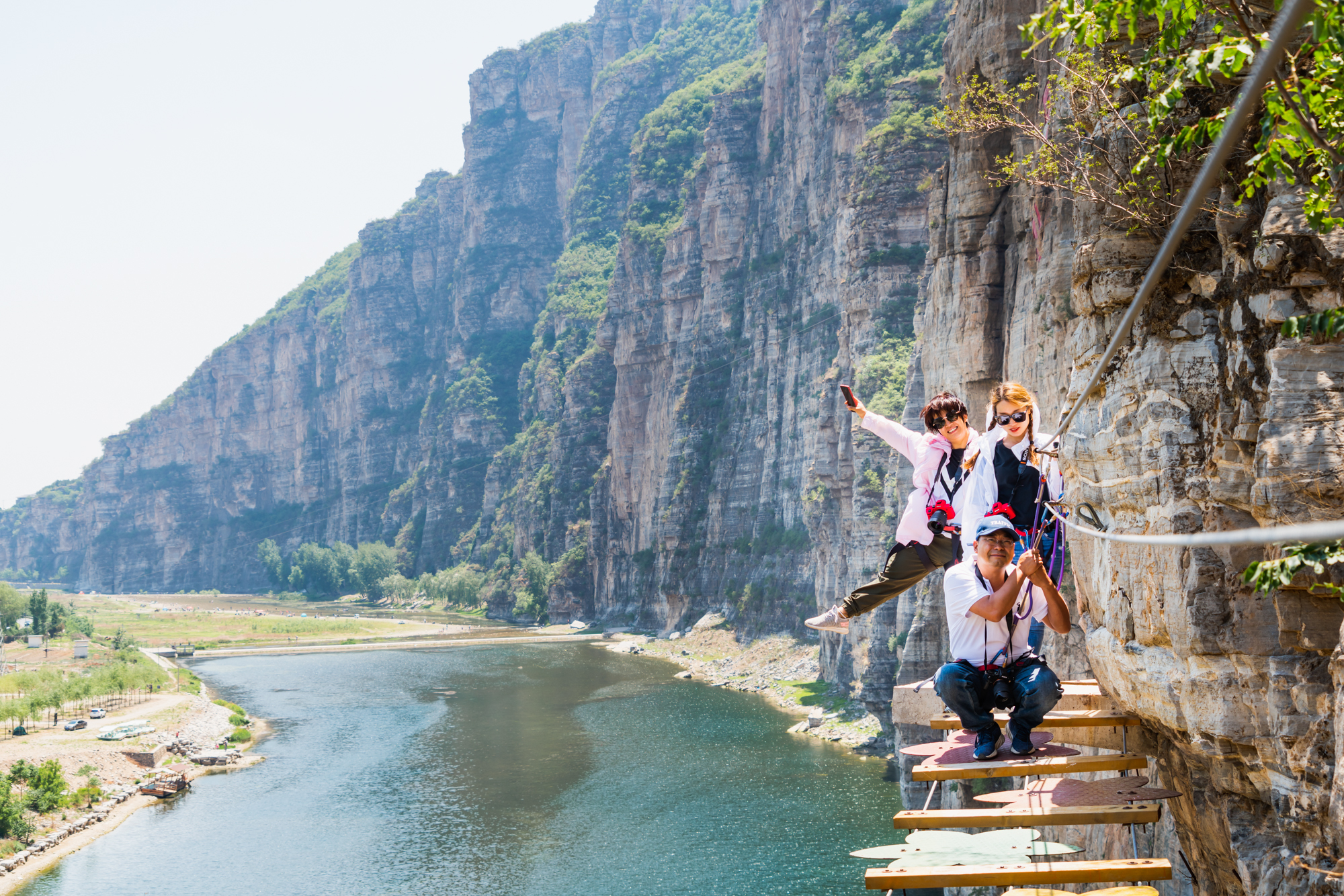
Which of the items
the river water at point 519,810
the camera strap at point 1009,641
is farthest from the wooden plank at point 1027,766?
the river water at point 519,810

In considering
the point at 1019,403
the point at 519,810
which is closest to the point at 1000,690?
the point at 1019,403

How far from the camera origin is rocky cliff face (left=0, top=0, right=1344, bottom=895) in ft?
23.5

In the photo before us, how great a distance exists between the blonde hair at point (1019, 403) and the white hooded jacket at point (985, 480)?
37 mm

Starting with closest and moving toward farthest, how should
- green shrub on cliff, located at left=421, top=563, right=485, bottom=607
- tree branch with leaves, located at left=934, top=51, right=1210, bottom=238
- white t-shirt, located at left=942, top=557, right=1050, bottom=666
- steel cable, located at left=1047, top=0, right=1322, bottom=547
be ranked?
steel cable, located at left=1047, top=0, right=1322, bottom=547 → white t-shirt, located at left=942, top=557, right=1050, bottom=666 → tree branch with leaves, located at left=934, top=51, right=1210, bottom=238 → green shrub on cliff, located at left=421, top=563, right=485, bottom=607

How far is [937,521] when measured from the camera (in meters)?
9.36

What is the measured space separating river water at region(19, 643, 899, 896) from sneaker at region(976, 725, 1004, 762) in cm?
2453

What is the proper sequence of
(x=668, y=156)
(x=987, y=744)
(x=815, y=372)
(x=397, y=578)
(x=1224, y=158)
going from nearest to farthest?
(x=1224, y=158) → (x=987, y=744) → (x=815, y=372) → (x=668, y=156) → (x=397, y=578)

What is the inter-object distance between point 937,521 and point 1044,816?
109 inches

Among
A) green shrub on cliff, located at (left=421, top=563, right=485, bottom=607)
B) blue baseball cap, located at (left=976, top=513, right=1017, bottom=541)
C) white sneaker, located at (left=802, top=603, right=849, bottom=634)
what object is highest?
blue baseball cap, located at (left=976, top=513, right=1017, bottom=541)

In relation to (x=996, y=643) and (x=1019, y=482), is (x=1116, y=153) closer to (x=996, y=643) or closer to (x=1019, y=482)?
(x=1019, y=482)

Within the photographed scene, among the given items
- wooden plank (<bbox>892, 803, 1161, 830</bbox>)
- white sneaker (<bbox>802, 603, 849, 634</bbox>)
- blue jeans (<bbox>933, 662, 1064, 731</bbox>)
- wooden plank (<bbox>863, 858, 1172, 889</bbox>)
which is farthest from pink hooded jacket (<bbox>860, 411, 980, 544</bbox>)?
wooden plank (<bbox>863, 858, 1172, 889</bbox>)

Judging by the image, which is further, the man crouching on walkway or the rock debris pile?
the rock debris pile

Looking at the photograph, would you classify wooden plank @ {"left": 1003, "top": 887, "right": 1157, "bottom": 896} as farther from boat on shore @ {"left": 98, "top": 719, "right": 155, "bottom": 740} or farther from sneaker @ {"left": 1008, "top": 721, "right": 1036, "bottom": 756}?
boat on shore @ {"left": 98, "top": 719, "right": 155, "bottom": 740}

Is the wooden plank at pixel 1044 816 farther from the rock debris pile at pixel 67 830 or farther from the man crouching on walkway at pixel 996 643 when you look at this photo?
the rock debris pile at pixel 67 830
